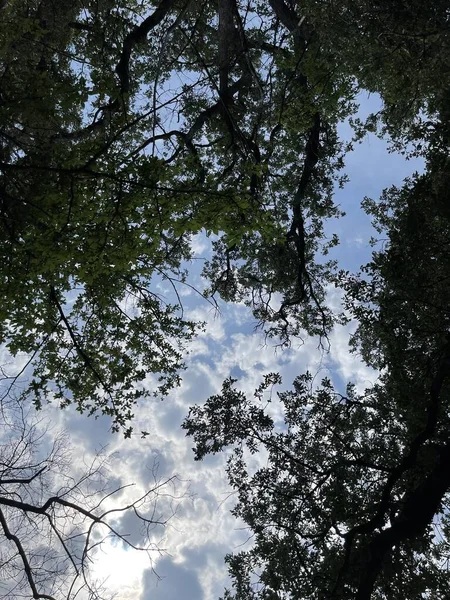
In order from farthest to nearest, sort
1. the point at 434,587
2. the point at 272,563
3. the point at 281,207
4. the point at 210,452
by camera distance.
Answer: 1. the point at 281,207
2. the point at 210,452
3. the point at 272,563
4. the point at 434,587

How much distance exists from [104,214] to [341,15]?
437cm

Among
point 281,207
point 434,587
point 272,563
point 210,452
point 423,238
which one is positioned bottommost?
point 434,587

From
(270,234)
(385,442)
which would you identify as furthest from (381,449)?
(270,234)

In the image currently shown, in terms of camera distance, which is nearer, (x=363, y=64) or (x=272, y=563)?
(x=363, y=64)

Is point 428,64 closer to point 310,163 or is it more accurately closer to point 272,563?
point 310,163

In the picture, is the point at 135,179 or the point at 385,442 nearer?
the point at 135,179

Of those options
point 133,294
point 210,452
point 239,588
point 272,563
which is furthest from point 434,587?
point 133,294

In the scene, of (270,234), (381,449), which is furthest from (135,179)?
(381,449)

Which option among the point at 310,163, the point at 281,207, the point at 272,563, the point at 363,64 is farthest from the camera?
the point at 281,207

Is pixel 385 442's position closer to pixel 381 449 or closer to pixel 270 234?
pixel 381 449

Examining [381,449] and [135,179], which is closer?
[135,179]

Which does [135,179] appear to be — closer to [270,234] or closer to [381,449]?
[270,234]

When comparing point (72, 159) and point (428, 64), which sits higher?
point (428, 64)

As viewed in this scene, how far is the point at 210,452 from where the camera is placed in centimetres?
1032
